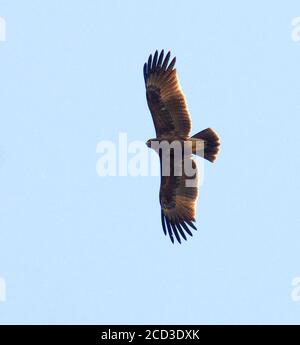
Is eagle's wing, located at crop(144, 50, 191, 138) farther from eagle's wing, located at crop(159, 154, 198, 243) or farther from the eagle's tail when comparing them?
eagle's wing, located at crop(159, 154, 198, 243)

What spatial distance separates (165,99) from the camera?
22.9m

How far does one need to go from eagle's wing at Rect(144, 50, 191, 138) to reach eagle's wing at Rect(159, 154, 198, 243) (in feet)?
2.96

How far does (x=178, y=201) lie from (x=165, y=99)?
6.79ft

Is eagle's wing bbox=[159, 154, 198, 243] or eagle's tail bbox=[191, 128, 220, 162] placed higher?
eagle's tail bbox=[191, 128, 220, 162]

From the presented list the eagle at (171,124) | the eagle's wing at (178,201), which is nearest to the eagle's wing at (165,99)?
the eagle at (171,124)

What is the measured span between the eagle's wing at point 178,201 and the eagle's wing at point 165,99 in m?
0.90

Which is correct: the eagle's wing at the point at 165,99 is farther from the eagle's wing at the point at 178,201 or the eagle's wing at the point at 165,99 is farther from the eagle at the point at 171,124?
the eagle's wing at the point at 178,201

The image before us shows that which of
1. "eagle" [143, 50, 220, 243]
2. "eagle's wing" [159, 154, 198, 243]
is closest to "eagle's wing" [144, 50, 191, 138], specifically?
"eagle" [143, 50, 220, 243]

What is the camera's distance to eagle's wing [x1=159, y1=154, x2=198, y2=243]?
77.4 feet

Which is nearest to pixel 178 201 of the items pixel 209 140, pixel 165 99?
pixel 209 140

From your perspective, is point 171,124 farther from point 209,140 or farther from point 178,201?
point 178,201
